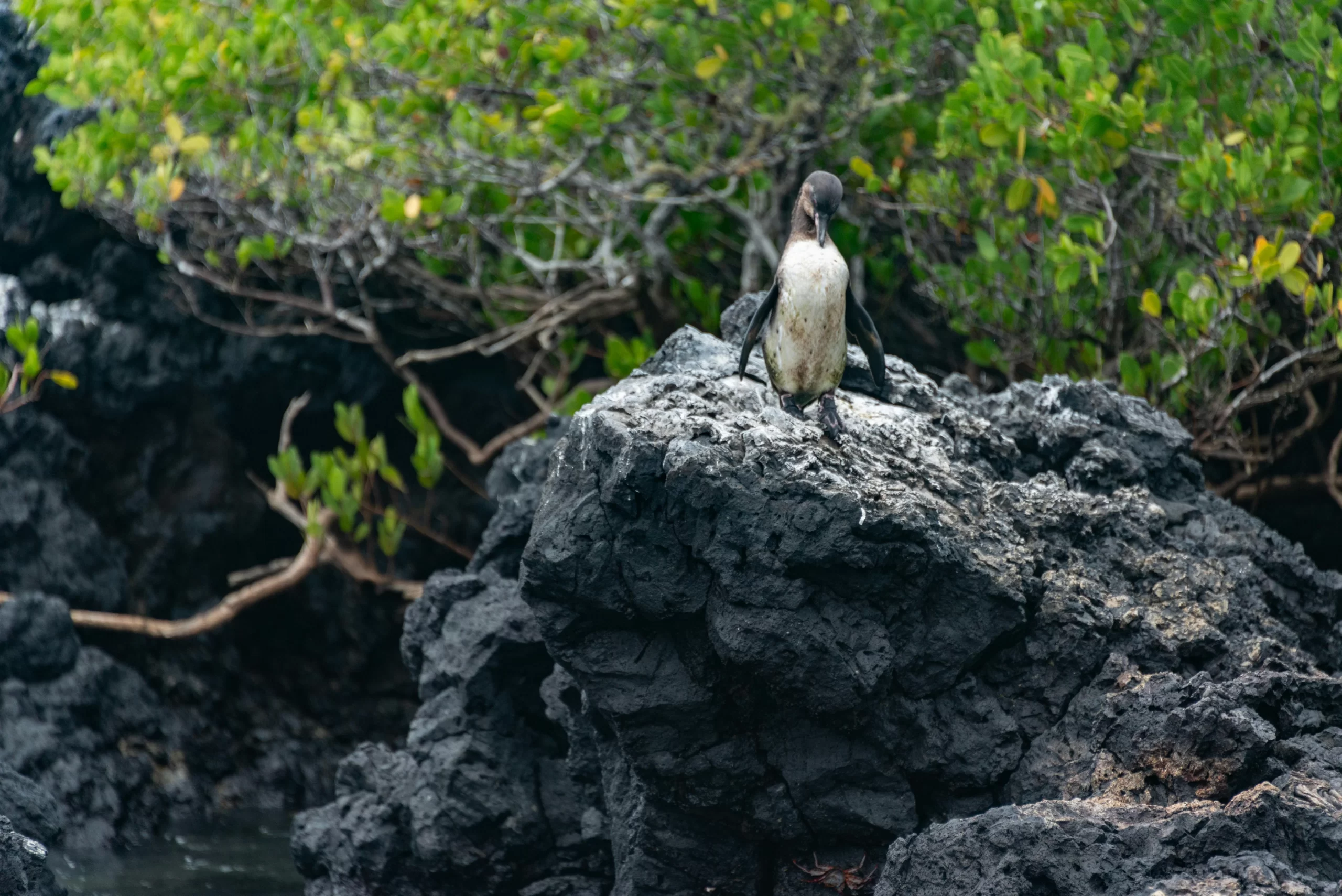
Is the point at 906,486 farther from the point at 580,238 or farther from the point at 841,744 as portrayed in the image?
the point at 580,238

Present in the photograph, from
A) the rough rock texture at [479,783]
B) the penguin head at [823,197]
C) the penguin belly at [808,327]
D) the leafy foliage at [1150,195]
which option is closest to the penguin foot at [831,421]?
the penguin belly at [808,327]

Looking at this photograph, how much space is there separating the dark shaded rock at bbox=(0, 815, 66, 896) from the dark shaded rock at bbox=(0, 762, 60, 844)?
A: 0.41 m

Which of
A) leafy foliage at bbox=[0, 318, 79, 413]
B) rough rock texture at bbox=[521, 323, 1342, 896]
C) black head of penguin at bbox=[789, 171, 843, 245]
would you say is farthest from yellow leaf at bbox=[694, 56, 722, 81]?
leafy foliage at bbox=[0, 318, 79, 413]

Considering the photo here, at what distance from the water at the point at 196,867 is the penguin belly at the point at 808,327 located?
3950mm

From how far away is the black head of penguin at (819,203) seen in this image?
485 cm

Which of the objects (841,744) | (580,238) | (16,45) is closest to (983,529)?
(841,744)

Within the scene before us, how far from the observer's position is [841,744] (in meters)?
4.52

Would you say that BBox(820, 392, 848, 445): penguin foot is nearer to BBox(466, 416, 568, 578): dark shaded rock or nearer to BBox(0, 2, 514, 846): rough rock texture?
BBox(466, 416, 568, 578): dark shaded rock

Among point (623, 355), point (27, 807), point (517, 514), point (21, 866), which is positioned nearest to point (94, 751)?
point (27, 807)

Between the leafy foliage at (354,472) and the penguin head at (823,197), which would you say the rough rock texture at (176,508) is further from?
the penguin head at (823,197)

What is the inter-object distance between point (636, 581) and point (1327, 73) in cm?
405

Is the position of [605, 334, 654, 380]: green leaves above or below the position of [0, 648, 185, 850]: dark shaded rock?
above

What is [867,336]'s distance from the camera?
4949mm

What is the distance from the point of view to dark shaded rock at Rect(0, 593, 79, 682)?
7910 mm
